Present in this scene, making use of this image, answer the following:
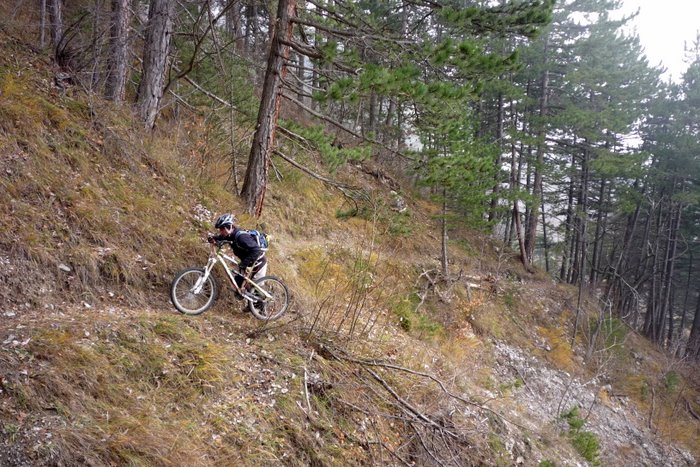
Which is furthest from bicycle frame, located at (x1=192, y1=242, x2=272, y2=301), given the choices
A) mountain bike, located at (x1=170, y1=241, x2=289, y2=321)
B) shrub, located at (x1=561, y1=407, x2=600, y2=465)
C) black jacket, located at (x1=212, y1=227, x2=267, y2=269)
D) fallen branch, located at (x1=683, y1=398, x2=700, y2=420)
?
fallen branch, located at (x1=683, y1=398, x2=700, y2=420)

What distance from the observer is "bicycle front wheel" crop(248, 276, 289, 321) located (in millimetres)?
6473

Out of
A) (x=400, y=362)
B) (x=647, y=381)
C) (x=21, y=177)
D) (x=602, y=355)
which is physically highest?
(x=21, y=177)

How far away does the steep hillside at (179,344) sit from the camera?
3740 mm

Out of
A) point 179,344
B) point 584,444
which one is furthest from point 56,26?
point 584,444

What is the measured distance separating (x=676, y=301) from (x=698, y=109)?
45.8 feet

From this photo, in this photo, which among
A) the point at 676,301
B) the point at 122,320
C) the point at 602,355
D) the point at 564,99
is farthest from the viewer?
the point at 676,301

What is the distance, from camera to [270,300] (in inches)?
257

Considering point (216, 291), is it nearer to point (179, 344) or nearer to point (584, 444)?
point (179, 344)

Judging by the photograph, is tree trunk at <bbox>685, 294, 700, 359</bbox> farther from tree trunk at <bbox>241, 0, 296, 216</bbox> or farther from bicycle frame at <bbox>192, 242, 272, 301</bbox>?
bicycle frame at <bbox>192, 242, 272, 301</bbox>

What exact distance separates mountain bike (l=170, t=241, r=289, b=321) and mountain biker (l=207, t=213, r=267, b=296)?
0.27 ft

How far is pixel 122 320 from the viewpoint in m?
4.84

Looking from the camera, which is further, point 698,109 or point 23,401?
point 698,109

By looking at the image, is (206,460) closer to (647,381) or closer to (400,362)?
(400,362)

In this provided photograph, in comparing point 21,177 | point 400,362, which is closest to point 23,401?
point 21,177
